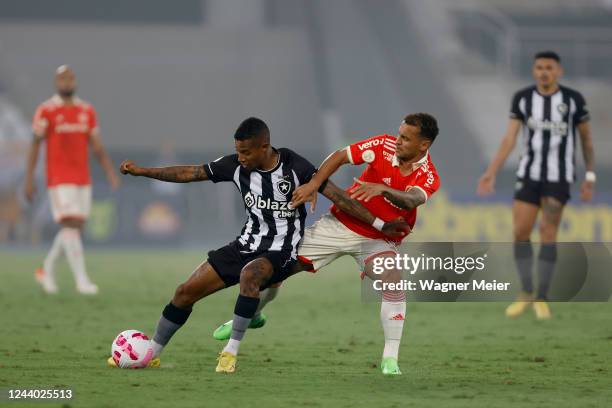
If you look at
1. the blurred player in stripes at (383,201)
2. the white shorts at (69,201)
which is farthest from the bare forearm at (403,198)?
the white shorts at (69,201)

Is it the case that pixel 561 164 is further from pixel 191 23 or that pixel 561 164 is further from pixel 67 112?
pixel 191 23

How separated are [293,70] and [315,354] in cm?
3001

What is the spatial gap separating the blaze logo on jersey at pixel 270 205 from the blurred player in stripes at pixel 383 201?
18 centimetres

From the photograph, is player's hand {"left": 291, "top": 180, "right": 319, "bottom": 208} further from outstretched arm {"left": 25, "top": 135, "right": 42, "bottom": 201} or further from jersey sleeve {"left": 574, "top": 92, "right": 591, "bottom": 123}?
outstretched arm {"left": 25, "top": 135, "right": 42, "bottom": 201}

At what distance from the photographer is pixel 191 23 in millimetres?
39031

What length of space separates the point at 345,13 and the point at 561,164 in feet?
86.4

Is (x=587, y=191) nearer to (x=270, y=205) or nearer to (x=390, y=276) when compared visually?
(x=390, y=276)

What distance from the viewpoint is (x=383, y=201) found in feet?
26.0

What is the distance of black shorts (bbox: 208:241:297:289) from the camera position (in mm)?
7512

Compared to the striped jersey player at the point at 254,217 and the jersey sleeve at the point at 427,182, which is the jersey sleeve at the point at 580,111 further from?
the striped jersey player at the point at 254,217

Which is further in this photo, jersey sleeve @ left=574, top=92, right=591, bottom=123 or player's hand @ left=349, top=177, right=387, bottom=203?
jersey sleeve @ left=574, top=92, right=591, bottom=123

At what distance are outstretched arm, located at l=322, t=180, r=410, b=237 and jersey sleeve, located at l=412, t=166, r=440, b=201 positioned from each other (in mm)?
253

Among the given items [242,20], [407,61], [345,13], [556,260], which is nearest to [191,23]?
[242,20]

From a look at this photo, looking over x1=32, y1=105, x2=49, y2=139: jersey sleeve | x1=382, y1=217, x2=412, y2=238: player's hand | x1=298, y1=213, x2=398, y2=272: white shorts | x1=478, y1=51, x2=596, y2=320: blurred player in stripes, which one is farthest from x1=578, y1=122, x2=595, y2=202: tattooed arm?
x1=32, y1=105, x2=49, y2=139: jersey sleeve
